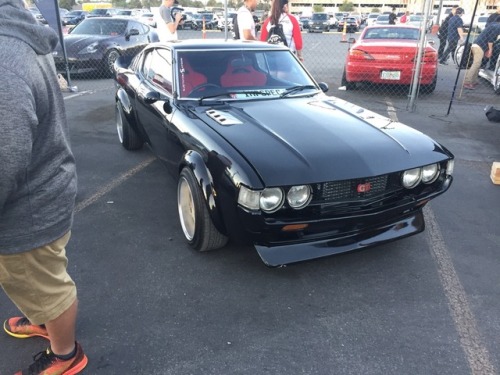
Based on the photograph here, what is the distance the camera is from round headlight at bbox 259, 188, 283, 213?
2.44m

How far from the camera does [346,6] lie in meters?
64.8

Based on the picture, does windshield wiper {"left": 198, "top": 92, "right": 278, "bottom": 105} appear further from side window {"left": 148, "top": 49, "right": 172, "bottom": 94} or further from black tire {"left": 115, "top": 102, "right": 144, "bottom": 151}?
black tire {"left": 115, "top": 102, "right": 144, "bottom": 151}

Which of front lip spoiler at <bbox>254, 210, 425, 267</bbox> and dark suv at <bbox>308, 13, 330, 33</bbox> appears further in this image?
dark suv at <bbox>308, 13, 330, 33</bbox>

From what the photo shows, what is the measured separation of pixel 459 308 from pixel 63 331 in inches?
87.9

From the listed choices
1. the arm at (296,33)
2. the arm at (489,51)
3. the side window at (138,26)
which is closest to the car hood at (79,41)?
the side window at (138,26)

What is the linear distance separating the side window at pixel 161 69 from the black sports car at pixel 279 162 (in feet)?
0.09

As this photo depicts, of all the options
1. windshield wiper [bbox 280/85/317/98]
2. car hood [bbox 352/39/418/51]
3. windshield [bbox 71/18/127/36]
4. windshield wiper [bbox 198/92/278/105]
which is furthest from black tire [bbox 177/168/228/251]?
windshield [bbox 71/18/127/36]

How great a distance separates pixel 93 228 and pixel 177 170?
2.83 ft

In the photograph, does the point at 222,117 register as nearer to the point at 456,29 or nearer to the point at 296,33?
the point at 296,33

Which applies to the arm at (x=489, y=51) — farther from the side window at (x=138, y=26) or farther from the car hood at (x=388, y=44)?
the side window at (x=138, y=26)

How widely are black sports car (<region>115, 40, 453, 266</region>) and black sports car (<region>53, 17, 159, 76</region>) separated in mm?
6520

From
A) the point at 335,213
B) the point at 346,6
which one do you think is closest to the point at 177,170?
the point at 335,213

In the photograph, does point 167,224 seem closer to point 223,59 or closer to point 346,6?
point 223,59

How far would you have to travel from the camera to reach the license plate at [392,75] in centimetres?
806
